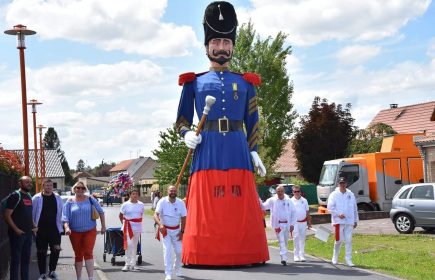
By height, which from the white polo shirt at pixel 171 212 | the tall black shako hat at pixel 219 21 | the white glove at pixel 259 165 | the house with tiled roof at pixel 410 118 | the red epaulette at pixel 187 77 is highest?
the house with tiled roof at pixel 410 118

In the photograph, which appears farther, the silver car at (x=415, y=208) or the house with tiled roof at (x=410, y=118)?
the house with tiled roof at (x=410, y=118)

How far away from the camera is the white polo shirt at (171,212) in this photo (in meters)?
13.6

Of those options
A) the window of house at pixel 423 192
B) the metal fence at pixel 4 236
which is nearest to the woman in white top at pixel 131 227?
the metal fence at pixel 4 236

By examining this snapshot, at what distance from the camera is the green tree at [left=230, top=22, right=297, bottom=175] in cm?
5125

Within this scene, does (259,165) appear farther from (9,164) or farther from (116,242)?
(9,164)

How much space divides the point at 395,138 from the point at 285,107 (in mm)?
17638

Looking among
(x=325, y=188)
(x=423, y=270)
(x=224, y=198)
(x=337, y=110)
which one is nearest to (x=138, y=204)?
(x=224, y=198)

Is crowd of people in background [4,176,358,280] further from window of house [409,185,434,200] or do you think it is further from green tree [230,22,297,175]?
green tree [230,22,297,175]

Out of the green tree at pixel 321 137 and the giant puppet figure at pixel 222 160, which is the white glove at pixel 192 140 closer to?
the giant puppet figure at pixel 222 160

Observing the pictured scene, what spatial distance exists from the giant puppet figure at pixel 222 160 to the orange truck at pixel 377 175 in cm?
1915

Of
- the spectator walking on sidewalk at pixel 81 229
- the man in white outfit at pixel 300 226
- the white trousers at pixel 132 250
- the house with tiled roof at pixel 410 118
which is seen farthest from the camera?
the house with tiled roof at pixel 410 118

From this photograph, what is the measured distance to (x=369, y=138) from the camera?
49.5 metres

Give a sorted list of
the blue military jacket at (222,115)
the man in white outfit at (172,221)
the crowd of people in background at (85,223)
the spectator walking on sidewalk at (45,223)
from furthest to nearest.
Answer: the blue military jacket at (222,115), the man in white outfit at (172,221), the spectator walking on sidewalk at (45,223), the crowd of people in background at (85,223)

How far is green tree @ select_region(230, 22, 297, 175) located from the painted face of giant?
35.3 m
